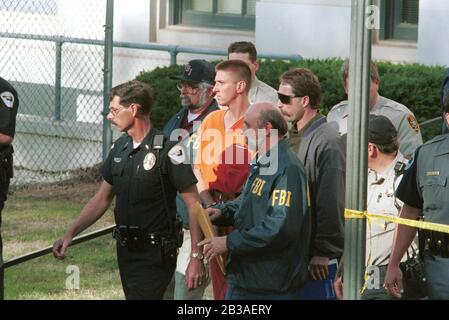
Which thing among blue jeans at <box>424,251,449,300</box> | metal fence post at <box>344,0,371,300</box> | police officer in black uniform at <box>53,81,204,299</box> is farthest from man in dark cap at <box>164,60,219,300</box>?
metal fence post at <box>344,0,371,300</box>

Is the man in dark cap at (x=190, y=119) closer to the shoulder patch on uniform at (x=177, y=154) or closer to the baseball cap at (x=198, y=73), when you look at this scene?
the baseball cap at (x=198, y=73)

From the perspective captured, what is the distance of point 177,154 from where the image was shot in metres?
7.70

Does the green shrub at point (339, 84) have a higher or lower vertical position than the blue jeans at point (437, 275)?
higher

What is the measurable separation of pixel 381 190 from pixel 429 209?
833 millimetres

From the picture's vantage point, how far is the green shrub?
11469 mm

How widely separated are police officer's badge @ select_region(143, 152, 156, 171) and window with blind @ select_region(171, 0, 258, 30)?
7257 mm

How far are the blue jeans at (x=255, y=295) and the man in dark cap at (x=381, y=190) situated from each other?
18.3 inches

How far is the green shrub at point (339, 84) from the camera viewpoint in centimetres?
1147

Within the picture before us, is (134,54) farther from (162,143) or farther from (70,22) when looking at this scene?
(162,143)

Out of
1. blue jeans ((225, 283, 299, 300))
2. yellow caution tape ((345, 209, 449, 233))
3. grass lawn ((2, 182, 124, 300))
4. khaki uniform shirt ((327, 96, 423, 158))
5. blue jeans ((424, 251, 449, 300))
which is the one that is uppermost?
khaki uniform shirt ((327, 96, 423, 158))

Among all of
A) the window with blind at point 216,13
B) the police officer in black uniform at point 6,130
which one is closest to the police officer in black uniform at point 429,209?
the police officer in black uniform at point 6,130

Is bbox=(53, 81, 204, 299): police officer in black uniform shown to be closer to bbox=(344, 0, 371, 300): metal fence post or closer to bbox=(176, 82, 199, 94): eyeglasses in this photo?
bbox=(176, 82, 199, 94): eyeglasses

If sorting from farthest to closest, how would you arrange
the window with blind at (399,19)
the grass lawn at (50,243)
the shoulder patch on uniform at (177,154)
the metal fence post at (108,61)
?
the window with blind at (399,19)
the metal fence post at (108,61)
the grass lawn at (50,243)
the shoulder patch on uniform at (177,154)

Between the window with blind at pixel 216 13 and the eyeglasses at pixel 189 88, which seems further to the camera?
the window with blind at pixel 216 13
